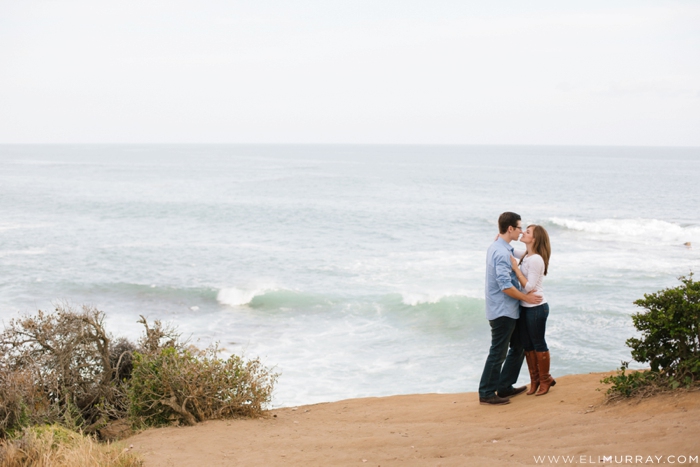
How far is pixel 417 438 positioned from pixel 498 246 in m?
2.37

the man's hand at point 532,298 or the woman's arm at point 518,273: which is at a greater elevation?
the woman's arm at point 518,273

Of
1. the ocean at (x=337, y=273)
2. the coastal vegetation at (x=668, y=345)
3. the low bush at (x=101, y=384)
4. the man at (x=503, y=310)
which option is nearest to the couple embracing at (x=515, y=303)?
the man at (x=503, y=310)

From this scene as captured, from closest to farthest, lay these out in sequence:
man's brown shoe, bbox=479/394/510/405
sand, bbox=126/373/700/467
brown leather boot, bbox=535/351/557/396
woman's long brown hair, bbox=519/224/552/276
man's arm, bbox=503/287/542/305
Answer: sand, bbox=126/373/700/467
man's arm, bbox=503/287/542/305
woman's long brown hair, bbox=519/224/552/276
brown leather boot, bbox=535/351/557/396
man's brown shoe, bbox=479/394/510/405

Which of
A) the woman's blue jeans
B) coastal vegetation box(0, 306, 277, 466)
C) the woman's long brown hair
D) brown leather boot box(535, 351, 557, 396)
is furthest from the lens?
coastal vegetation box(0, 306, 277, 466)

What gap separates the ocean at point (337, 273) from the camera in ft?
52.6

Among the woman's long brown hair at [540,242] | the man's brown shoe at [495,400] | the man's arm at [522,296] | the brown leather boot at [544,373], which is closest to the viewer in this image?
the man's arm at [522,296]

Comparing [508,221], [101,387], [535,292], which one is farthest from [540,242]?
[101,387]

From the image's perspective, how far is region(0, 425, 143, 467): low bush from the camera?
17.9 feet

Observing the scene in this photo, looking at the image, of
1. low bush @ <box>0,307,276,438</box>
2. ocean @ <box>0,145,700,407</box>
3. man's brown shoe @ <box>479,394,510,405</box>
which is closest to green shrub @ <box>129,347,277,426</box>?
low bush @ <box>0,307,276,438</box>

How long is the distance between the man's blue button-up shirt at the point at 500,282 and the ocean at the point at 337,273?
279 inches

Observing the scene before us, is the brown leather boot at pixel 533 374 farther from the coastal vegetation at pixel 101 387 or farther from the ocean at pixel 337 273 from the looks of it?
the ocean at pixel 337 273

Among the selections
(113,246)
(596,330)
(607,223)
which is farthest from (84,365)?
(607,223)

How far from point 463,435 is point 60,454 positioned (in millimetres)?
3982

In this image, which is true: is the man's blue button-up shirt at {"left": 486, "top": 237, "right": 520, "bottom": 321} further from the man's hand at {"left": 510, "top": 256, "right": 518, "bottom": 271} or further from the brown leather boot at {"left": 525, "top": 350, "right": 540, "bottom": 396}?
the brown leather boot at {"left": 525, "top": 350, "right": 540, "bottom": 396}
